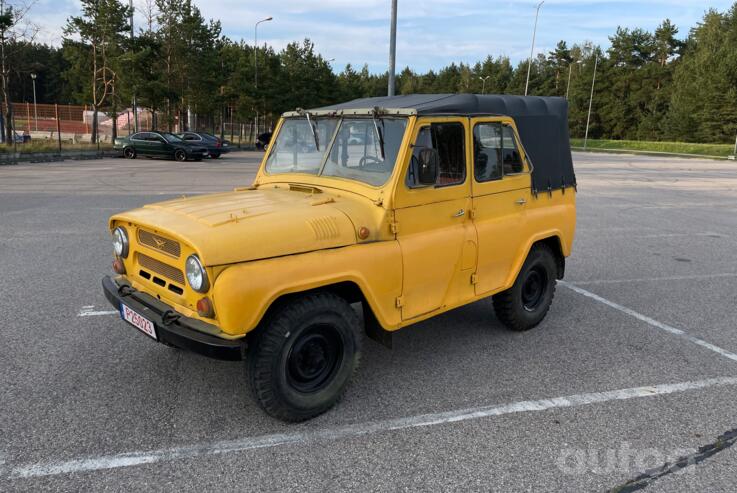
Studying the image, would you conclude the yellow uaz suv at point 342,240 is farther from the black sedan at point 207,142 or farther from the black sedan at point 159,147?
the black sedan at point 207,142

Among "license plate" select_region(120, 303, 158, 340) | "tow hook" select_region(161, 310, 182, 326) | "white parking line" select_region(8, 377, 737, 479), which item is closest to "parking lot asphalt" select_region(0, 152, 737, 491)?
"white parking line" select_region(8, 377, 737, 479)

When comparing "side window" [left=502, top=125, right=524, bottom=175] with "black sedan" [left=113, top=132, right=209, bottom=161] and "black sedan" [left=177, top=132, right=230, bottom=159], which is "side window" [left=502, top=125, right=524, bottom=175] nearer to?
"black sedan" [left=113, top=132, right=209, bottom=161]

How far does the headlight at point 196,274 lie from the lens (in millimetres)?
3068

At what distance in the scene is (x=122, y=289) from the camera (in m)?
3.78

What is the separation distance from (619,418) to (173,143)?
26279 millimetres

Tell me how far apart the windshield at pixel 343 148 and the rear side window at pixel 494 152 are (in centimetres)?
81

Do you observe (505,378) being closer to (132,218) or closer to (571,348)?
(571,348)

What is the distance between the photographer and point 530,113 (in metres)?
4.93

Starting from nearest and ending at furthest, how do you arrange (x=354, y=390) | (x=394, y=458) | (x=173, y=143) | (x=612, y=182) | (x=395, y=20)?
(x=394, y=458) → (x=354, y=390) → (x=395, y=20) → (x=612, y=182) → (x=173, y=143)

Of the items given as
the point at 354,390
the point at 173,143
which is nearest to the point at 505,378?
the point at 354,390

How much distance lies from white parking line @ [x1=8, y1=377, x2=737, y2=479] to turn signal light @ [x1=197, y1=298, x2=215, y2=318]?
0.78 m

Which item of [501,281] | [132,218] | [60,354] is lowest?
[60,354]

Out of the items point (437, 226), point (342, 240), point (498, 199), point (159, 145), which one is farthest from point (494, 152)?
point (159, 145)

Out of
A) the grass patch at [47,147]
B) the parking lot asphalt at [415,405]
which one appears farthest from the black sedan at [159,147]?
the parking lot asphalt at [415,405]
